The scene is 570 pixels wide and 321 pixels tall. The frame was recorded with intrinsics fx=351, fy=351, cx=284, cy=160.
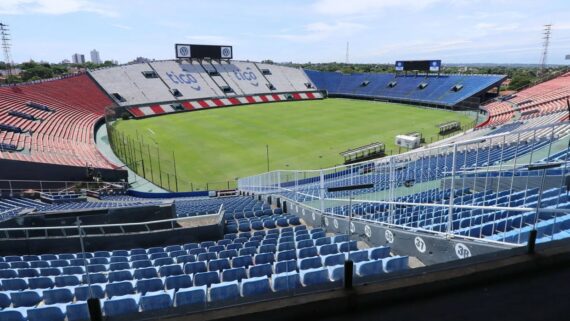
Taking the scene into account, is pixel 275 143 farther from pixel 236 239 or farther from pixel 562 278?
pixel 562 278

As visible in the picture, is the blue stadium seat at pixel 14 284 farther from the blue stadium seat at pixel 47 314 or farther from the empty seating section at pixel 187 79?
the empty seating section at pixel 187 79

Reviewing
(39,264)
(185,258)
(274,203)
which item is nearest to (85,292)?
(185,258)

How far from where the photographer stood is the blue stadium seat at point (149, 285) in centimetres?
698

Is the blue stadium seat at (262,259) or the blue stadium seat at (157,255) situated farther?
the blue stadium seat at (157,255)

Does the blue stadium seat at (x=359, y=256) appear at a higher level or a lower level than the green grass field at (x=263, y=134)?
higher

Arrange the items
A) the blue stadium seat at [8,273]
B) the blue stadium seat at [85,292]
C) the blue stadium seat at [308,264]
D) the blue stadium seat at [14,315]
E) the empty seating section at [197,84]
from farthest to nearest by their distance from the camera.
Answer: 1. the empty seating section at [197,84]
2. the blue stadium seat at [8,273]
3. the blue stadium seat at [308,264]
4. the blue stadium seat at [85,292]
5. the blue stadium seat at [14,315]

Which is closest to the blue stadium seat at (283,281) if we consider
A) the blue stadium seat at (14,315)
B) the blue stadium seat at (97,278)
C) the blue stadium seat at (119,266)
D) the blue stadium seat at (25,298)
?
the blue stadium seat at (14,315)

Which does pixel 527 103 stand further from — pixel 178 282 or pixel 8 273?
pixel 8 273

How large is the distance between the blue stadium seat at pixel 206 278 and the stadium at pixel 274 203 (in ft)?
0.10

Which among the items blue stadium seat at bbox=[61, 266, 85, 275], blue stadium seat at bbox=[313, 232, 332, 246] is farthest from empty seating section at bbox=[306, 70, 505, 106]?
blue stadium seat at bbox=[61, 266, 85, 275]

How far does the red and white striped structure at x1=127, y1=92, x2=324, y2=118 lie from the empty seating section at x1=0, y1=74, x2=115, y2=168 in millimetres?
5844

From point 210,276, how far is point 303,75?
8720 centimetres

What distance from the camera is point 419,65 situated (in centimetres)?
7756

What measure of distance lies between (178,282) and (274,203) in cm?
1202
